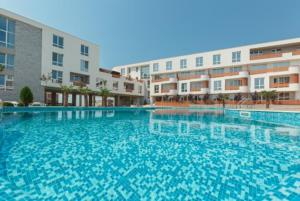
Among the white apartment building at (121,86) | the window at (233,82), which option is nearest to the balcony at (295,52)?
the window at (233,82)

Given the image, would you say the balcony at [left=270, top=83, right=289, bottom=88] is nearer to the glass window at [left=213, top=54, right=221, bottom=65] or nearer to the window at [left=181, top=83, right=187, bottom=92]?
the glass window at [left=213, top=54, right=221, bottom=65]

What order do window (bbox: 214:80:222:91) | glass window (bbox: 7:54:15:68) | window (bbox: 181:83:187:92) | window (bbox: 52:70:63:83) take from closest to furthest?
1. glass window (bbox: 7:54:15:68)
2. window (bbox: 52:70:63:83)
3. window (bbox: 214:80:222:91)
4. window (bbox: 181:83:187:92)

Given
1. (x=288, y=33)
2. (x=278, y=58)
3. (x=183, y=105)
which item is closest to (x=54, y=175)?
(x=183, y=105)

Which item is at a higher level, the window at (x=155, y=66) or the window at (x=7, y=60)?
the window at (x=155, y=66)

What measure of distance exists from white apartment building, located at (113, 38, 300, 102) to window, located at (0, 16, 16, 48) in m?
26.1

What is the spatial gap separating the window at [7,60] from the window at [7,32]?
1141 millimetres

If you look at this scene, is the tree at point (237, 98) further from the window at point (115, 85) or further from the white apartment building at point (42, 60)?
the white apartment building at point (42, 60)

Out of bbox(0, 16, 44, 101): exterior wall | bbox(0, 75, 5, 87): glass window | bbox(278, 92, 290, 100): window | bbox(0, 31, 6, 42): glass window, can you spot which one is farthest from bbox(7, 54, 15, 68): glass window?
bbox(278, 92, 290, 100): window

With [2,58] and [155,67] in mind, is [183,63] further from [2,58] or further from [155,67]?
[2,58]

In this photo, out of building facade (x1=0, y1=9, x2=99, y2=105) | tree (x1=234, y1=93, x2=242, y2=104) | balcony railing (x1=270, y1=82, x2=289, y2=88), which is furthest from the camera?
tree (x1=234, y1=93, x2=242, y2=104)

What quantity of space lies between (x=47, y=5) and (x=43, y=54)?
934 centimetres

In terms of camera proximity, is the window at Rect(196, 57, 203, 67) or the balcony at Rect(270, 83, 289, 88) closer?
the balcony at Rect(270, 83, 289, 88)

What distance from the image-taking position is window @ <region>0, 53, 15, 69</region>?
63.1 feet

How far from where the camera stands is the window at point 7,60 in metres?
19.2
